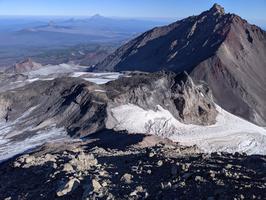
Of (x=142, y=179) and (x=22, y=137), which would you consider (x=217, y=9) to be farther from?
(x=142, y=179)

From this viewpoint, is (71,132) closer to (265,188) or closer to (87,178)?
(87,178)

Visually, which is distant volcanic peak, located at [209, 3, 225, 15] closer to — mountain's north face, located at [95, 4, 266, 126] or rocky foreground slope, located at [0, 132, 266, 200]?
mountain's north face, located at [95, 4, 266, 126]

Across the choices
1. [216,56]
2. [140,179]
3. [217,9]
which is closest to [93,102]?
Answer: [140,179]

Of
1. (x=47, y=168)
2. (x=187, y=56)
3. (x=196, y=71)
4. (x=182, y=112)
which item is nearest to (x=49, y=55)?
(x=187, y=56)

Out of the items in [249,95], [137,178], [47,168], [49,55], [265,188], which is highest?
[265,188]

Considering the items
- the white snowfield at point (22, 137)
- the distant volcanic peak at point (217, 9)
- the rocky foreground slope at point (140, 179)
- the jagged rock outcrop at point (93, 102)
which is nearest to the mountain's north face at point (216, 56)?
the distant volcanic peak at point (217, 9)
